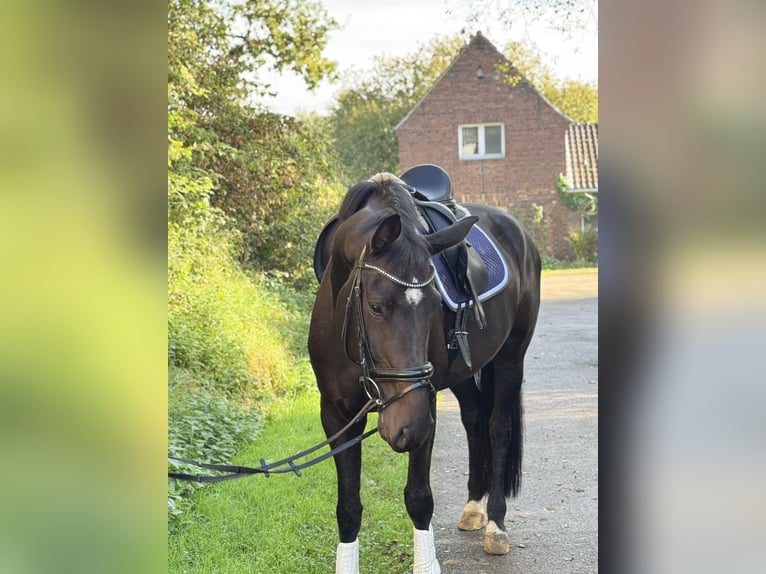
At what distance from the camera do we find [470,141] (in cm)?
2789

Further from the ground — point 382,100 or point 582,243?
point 382,100

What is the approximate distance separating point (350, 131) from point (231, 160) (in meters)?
28.7

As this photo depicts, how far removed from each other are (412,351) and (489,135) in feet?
85.5

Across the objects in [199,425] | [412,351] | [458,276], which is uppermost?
[458,276]

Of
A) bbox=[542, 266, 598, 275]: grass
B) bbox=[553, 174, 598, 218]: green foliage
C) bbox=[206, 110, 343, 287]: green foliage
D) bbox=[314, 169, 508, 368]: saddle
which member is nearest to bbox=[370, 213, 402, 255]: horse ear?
bbox=[314, 169, 508, 368]: saddle

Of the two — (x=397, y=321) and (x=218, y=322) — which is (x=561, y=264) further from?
(x=397, y=321)

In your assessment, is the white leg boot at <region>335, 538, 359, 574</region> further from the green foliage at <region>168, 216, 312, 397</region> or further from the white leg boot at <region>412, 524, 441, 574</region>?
the green foliage at <region>168, 216, 312, 397</region>

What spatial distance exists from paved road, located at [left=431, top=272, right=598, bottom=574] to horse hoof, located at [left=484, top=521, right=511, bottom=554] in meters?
0.05

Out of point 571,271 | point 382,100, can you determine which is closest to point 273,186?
point 571,271

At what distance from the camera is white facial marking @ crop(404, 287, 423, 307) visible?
2.76m

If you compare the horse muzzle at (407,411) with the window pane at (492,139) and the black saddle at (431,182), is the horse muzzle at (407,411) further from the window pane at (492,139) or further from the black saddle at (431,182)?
the window pane at (492,139)

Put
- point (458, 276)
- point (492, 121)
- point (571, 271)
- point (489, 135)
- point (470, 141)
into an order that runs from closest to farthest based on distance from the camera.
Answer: point (458, 276), point (571, 271), point (492, 121), point (489, 135), point (470, 141)
